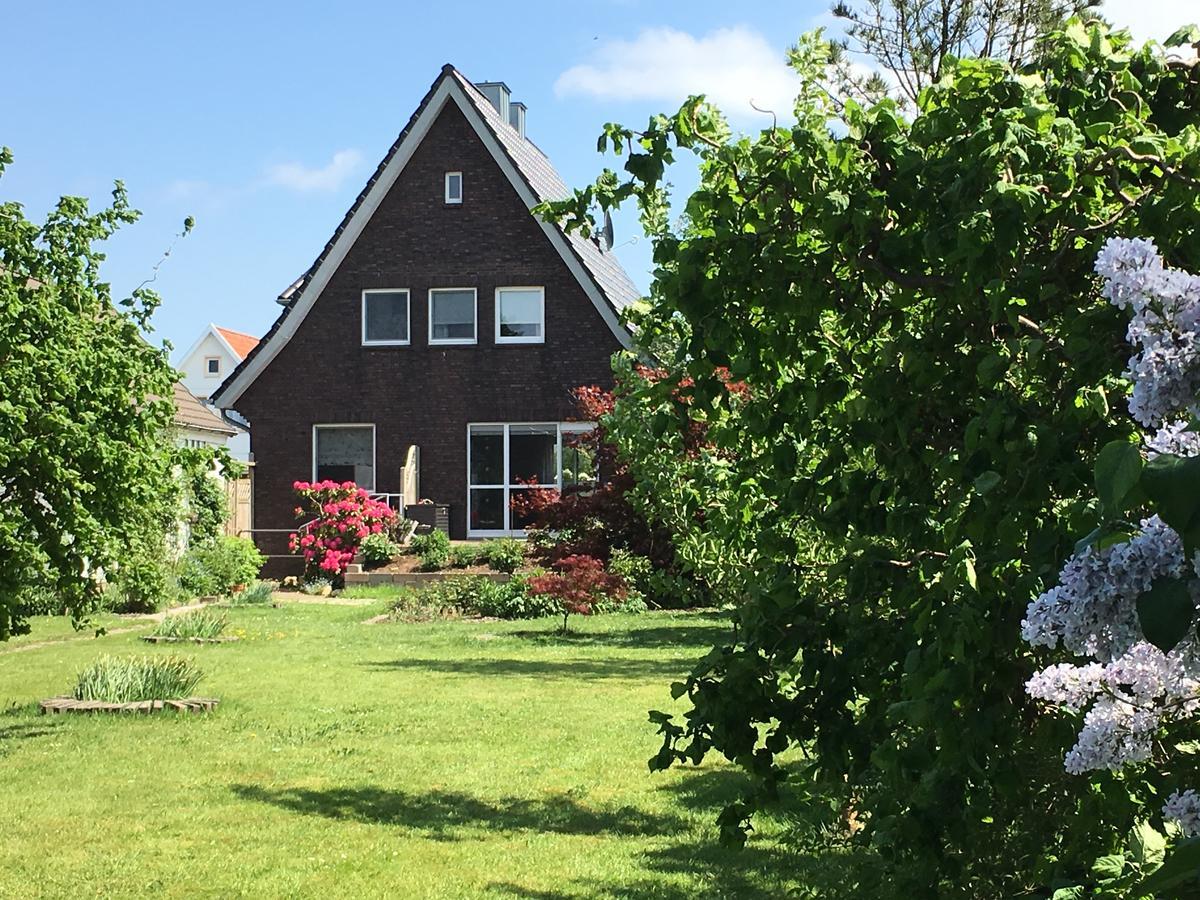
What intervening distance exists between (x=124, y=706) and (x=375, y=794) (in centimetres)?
357

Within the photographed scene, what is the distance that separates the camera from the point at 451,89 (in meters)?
27.8

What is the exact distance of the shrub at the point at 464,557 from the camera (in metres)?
24.5

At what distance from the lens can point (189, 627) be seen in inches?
632

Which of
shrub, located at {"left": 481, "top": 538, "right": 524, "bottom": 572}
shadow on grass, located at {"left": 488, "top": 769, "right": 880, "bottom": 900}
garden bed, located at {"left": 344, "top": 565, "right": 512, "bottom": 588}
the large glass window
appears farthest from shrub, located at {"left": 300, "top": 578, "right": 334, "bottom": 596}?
shadow on grass, located at {"left": 488, "top": 769, "right": 880, "bottom": 900}

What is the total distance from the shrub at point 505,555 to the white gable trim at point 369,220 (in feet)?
18.2

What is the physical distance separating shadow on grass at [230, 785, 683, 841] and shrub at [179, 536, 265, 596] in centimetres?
1335

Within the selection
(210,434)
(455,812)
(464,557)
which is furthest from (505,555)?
(455,812)

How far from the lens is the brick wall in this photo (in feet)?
90.7

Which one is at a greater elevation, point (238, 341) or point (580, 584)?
point (238, 341)

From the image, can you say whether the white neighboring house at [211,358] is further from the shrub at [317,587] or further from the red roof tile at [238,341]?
the shrub at [317,587]

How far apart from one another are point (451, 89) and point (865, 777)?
2537 cm

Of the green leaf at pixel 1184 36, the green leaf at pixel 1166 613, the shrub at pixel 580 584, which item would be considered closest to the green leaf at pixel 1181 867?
the green leaf at pixel 1166 613

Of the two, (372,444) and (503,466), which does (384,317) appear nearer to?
(372,444)

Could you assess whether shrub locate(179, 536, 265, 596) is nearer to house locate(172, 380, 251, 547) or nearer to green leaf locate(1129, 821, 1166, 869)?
house locate(172, 380, 251, 547)
